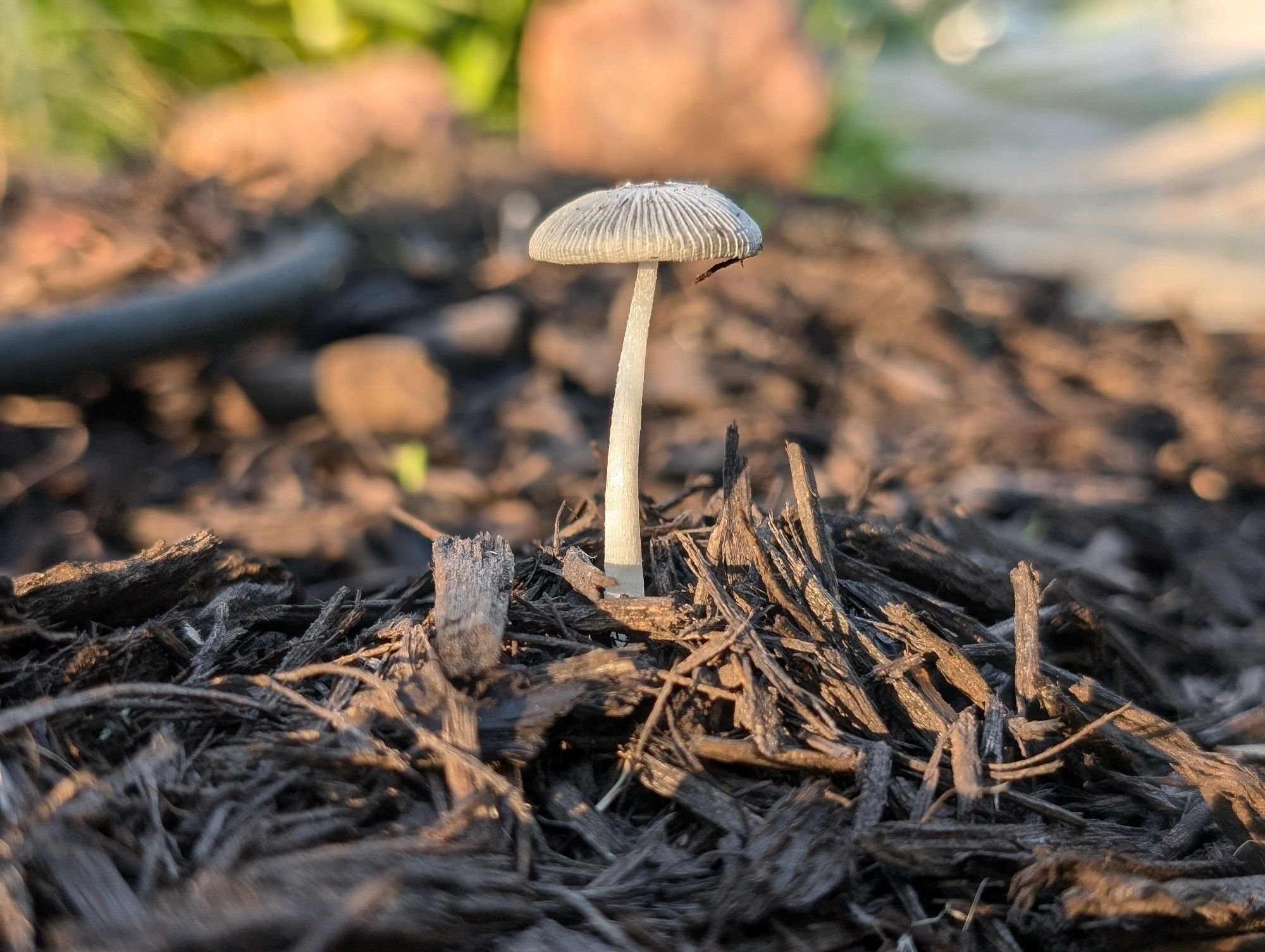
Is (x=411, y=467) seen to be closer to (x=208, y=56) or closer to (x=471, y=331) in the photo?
(x=471, y=331)

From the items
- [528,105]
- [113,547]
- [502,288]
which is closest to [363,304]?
[502,288]

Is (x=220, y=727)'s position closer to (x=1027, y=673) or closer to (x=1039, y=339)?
(x=1027, y=673)

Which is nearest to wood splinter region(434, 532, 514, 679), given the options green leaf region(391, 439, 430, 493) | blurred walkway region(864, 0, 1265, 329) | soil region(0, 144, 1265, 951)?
soil region(0, 144, 1265, 951)

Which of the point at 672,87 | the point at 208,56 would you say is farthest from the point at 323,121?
the point at 672,87

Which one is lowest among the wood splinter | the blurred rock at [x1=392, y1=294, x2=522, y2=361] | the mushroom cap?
the wood splinter

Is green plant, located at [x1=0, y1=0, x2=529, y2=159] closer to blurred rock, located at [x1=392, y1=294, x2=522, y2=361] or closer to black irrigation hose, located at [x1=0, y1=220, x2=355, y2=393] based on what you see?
black irrigation hose, located at [x1=0, y1=220, x2=355, y2=393]

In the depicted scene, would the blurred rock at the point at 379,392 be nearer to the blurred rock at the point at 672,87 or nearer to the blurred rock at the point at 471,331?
the blurred rock at the point at 471,331
